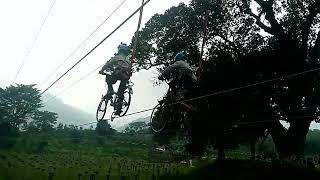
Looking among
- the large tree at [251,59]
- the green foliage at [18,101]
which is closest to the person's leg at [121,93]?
the large tree at [251,59]

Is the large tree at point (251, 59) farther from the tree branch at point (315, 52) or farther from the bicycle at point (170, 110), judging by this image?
the bicycle at point (170, 110)

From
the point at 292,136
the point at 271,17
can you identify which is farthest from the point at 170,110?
the point at 271,17

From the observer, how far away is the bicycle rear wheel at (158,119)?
956 centimetres

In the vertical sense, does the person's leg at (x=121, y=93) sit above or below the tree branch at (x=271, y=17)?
below

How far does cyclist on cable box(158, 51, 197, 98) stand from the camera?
27.1 feet

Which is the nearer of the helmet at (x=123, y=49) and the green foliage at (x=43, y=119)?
the helmet at (x=123, y=49)

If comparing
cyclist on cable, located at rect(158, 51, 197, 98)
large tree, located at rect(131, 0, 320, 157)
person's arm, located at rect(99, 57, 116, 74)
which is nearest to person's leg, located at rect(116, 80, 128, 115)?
person's arm, located at rect(99, 57, 116, 74)

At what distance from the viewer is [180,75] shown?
827 centimetres

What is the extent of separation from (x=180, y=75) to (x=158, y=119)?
2049 mm

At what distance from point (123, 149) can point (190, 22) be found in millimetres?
43396

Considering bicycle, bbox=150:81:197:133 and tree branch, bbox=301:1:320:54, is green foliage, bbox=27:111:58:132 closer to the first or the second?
tree branch, bbox=301:1:320:54

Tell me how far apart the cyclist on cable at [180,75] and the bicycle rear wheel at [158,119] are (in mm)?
988

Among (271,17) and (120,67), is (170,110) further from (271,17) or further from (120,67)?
(271,17)

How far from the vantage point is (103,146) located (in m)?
58.5
